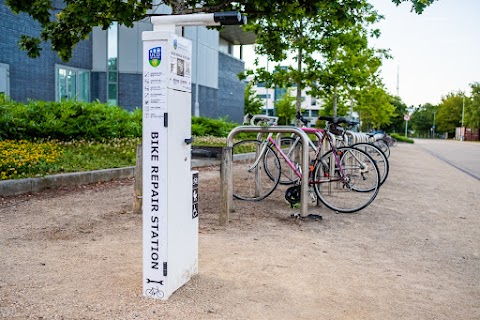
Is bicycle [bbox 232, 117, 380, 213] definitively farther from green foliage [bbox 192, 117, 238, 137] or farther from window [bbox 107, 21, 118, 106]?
window [bbox 107, 21, 118, 106]

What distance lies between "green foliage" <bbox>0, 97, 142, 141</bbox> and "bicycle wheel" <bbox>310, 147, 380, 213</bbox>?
6.37 meters

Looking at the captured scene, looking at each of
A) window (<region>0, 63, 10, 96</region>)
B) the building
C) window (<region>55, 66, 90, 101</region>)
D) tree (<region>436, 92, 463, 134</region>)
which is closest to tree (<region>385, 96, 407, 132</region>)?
tree (<region>436, 92, 463, 134</region>)

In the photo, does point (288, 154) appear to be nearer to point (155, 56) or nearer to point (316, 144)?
point (316, 144)

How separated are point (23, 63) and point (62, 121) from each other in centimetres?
886

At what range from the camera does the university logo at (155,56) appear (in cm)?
287

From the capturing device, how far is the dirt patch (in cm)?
292

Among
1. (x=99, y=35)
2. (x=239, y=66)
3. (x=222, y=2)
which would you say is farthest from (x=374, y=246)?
(x=239, y=66)

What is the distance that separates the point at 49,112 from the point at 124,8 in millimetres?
5442

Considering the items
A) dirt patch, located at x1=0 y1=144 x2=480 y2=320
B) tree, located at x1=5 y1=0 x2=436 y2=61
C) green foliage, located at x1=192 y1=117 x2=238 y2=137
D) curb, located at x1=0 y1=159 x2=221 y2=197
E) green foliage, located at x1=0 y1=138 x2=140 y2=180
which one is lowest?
dirt patch, located at x1=0 y1=144 x2=480 y2=320

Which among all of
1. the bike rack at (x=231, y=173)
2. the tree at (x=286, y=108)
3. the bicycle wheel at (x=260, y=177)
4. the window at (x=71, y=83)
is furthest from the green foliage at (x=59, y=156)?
the tree at (x=286, y=108)

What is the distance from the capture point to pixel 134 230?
4832 mm

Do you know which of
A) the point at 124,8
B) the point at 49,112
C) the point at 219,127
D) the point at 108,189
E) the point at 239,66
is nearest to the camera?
the point at 124,8

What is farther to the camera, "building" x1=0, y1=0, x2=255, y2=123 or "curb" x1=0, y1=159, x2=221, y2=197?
"building" x1=0, y1=0, x2=255, y2=123

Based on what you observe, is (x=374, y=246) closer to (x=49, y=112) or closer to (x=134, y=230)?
(x=134, y=230)
